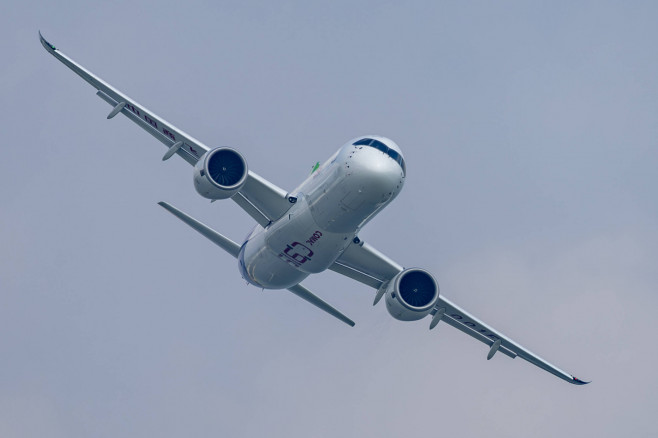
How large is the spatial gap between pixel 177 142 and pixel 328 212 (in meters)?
9.16

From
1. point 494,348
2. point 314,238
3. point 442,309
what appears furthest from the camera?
point 494,348

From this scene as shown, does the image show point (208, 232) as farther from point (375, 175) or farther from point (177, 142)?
point (375, 175)

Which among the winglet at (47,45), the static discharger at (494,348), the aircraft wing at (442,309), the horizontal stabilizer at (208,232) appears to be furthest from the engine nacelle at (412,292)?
the winglet at (47,45)

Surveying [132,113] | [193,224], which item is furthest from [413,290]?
[132,113]

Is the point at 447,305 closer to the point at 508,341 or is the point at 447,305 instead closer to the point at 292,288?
the point at 508,341

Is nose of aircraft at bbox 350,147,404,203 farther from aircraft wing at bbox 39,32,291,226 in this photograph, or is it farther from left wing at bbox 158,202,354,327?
left wing at bbox 158,202,354,327

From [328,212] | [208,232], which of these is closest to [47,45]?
[208,232]

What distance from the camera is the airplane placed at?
4231cm

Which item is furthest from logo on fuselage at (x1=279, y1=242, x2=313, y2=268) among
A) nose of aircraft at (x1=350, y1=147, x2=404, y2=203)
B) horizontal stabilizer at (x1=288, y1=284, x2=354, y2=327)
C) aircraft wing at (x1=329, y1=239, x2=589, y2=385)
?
nose of aircraft at (x1=350, y1=147, x2=404, y2=203)

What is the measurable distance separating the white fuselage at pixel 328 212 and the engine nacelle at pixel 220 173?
2929 mm

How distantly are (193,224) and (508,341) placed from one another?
17.5 meters

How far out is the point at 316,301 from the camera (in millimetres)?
51469

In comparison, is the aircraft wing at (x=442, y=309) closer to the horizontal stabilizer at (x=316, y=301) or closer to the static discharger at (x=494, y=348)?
the static discharger at (x=494, y=348)

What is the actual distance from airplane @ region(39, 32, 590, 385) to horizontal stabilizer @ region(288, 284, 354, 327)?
52 millimetres
